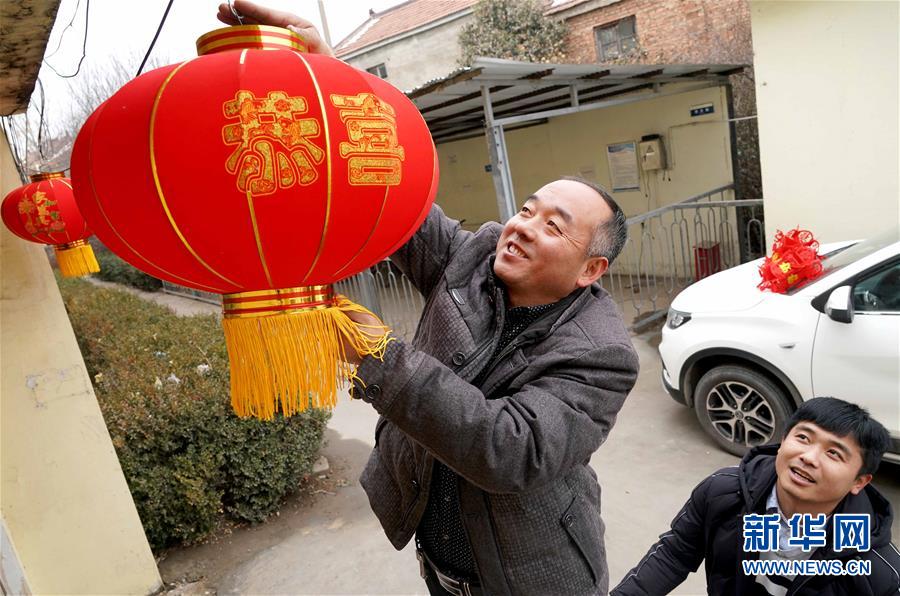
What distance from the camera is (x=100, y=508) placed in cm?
304

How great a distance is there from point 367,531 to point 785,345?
288 cm

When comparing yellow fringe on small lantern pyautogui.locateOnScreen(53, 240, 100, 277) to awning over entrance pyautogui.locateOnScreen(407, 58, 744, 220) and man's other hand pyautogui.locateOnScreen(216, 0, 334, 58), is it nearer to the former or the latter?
man's other hand pyautogui.locateOnScreen(216, 0, 334, 58)

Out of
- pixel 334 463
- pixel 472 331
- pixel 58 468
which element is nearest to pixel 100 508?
pixel 58 468

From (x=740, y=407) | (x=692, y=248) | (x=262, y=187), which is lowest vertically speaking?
(x=740, y=407)

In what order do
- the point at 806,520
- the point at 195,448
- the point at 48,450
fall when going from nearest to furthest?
the point at 806,520 → the point at 48,450 → the point at 195,448

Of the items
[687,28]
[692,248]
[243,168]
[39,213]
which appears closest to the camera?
[243,168]

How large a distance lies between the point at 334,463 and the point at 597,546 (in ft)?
12.3

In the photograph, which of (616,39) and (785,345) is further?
(616,39)

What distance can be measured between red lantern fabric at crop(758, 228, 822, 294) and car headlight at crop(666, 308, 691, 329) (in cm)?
51

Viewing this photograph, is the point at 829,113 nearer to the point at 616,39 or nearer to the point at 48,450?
the point at 48,450

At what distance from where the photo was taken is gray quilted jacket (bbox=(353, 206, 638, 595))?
104cm

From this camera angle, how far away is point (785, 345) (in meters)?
3.53

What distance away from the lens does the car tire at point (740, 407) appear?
12.2ft

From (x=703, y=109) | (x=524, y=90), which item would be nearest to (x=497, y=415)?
(x=524, y=90)
